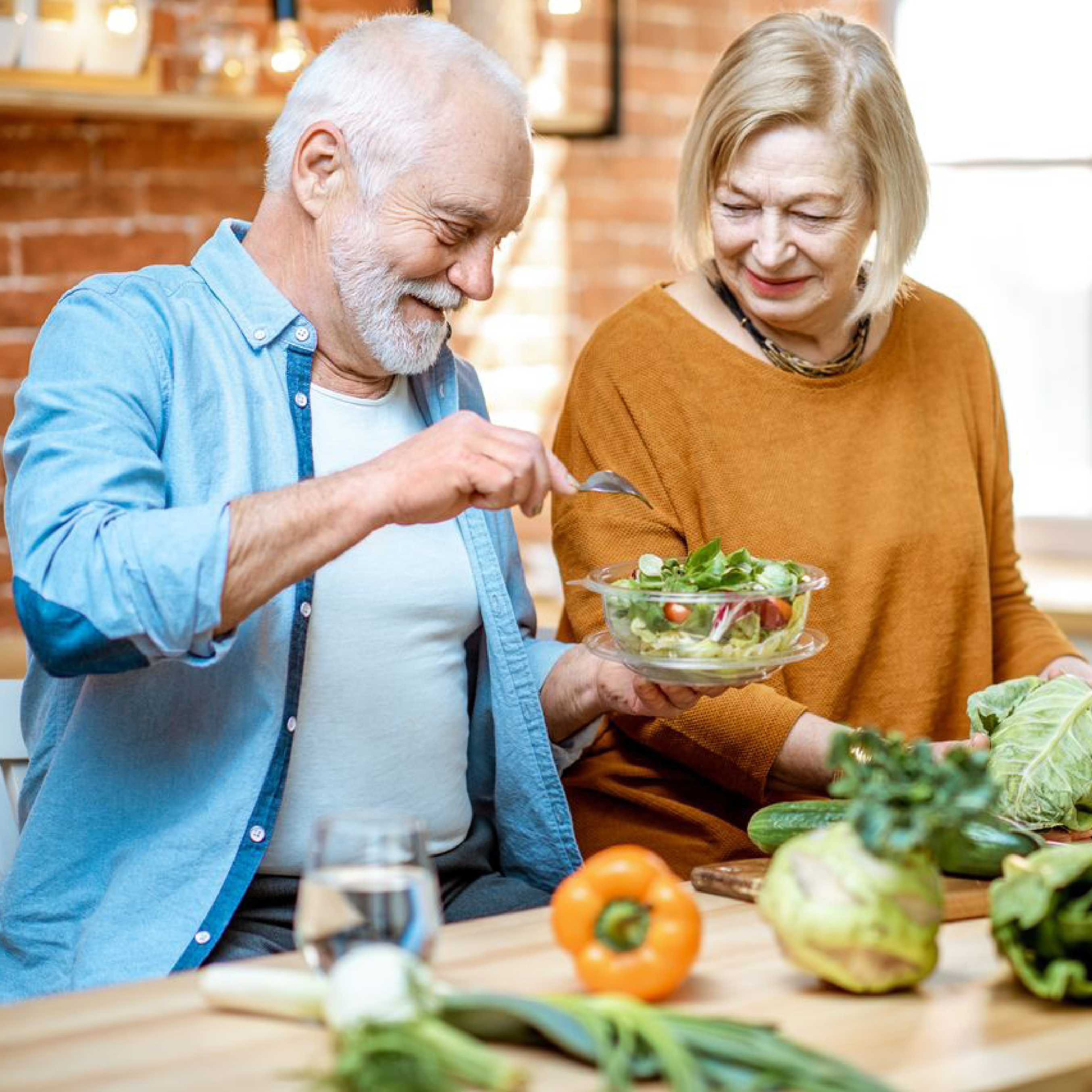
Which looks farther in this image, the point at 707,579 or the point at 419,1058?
Result: the point at 707,579

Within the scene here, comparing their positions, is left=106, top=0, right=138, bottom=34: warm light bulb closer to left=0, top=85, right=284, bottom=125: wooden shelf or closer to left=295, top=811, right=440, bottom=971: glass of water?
left=0, top=85, right=284, bottom=125: wooden shelf

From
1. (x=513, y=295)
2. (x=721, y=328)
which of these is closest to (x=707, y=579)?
(x=721, y=328)

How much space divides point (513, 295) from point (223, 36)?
888 mm

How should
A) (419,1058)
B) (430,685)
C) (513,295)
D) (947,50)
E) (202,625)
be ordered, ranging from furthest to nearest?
(947,50)
(513,295)
(430,685)
(202,625)
(419,1058)

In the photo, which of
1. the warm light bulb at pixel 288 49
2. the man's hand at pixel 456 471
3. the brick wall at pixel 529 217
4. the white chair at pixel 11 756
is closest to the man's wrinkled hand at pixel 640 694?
the man's hand at pixel 456 471

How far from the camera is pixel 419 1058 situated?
1.03 meters

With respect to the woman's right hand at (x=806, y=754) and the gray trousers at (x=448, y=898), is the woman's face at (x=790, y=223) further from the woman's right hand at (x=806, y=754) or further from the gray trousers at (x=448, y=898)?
the gray trousers at (x=448, y=898)

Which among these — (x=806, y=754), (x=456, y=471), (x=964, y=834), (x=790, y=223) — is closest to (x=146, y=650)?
(x=456, y=471)

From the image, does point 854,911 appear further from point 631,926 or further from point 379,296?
point 379,296

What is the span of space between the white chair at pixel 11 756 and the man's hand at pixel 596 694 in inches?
24.2

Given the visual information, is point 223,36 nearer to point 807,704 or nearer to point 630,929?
point 807,704

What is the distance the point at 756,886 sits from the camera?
1551 millimetres

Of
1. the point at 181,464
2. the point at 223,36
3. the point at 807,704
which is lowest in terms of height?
the point at 807,704

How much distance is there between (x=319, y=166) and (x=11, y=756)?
76 cm
